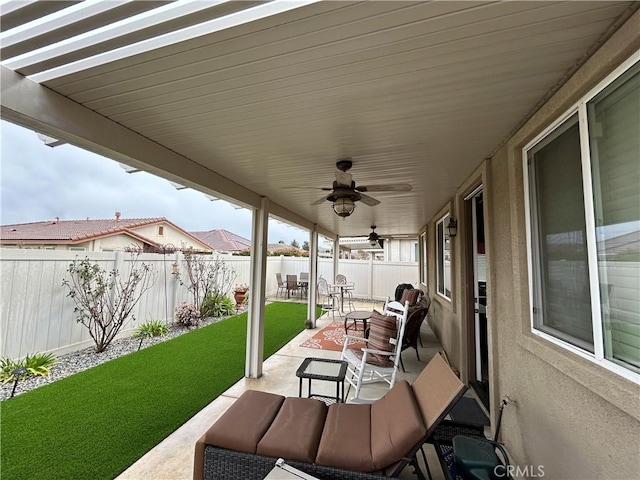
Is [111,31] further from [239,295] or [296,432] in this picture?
[239,295]

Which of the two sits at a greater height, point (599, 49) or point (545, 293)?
point (599, 49)

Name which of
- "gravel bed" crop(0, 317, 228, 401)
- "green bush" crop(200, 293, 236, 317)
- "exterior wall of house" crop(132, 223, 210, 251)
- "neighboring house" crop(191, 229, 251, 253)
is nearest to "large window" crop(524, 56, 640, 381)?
"gravel bed" crop(0, 317, 228, 401)

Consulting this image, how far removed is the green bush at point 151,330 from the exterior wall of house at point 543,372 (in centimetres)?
583

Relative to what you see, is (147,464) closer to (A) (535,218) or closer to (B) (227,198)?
(B) (227,198)

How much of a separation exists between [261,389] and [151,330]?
3.40 meters

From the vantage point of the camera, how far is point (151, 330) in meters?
5.55

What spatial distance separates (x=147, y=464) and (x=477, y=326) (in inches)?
145

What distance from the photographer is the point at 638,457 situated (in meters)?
1.07

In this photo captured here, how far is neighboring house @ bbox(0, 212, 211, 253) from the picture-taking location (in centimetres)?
658

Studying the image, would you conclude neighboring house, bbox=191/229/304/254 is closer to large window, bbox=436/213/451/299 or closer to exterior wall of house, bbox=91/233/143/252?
exterior wall of house, bbox=91/233/143/252

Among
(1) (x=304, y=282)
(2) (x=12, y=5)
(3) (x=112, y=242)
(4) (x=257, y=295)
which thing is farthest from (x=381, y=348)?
(3) (x=112, y=242)

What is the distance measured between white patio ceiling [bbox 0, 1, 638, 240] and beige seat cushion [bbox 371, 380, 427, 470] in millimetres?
1999

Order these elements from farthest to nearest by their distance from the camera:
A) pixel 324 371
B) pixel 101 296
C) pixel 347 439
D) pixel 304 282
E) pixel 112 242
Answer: pixel 304 282 → pixel 112 242 → pixel 101 296 → pixel 324 371 → pixel 347 439

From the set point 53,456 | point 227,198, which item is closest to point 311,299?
point 227,198
